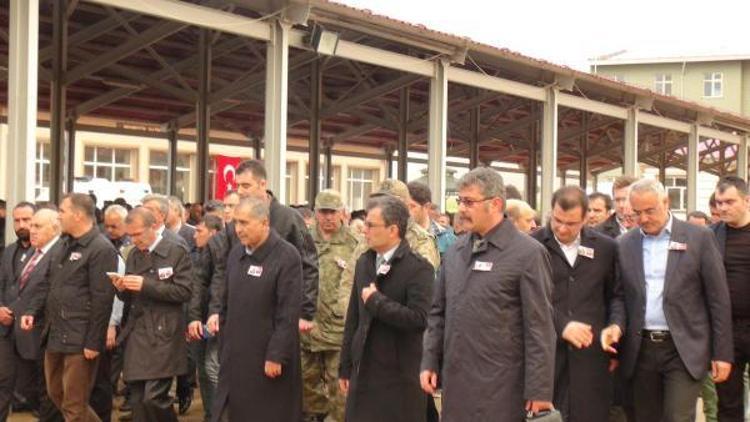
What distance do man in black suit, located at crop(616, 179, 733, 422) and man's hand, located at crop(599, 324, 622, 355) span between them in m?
0.12

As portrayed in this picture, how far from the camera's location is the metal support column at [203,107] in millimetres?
13938

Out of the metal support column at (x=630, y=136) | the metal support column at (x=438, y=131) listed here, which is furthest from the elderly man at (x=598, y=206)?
the metal support column at (x=630, y=136)

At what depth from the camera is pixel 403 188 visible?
672cm

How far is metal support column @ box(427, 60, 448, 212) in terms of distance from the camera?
13430 mm

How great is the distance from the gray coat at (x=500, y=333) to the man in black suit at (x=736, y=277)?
6.39ft

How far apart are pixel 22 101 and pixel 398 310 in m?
4.51

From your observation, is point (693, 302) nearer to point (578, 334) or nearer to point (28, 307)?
point (578, 334)

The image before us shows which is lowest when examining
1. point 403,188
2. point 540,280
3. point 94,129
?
point 540,280

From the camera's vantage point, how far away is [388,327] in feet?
18.3

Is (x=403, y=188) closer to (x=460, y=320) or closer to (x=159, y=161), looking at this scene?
(x=460, y=320)

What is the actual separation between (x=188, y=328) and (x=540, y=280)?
324cm

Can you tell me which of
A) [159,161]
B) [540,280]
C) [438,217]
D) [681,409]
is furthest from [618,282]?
[159,161]

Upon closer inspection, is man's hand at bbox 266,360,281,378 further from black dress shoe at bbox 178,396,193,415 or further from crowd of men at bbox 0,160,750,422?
black dress shoe at bbox 178,396,193,415

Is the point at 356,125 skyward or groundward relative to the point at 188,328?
skyward
